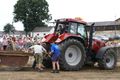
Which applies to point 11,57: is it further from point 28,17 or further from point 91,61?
point 28,17

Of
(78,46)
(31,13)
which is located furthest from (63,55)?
(31,13)

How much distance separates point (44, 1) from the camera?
9438 centimetres

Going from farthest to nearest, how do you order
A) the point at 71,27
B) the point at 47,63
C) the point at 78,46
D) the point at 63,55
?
the point at 47,63
the point at 71,27
the point at 78,46
the point at 63,55

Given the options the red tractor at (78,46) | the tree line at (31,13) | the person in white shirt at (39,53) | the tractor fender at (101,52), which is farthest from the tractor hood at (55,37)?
the tree line at (31,13)

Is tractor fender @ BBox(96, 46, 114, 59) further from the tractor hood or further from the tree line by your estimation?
the tree line

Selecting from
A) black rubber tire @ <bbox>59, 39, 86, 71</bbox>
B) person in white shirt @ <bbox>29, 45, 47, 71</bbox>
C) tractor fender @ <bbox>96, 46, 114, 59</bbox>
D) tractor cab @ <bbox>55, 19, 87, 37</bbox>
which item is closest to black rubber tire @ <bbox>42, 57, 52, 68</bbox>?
person in white shirt @ <bbox>29, 45, 47, 71</bbox>

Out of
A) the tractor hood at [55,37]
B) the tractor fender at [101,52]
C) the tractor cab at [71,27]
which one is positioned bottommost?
the tractor fender at [101,52]

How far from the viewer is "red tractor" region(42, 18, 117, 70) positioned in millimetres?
18880

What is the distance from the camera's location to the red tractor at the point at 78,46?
18.9 metres

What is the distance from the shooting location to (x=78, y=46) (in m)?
19.3

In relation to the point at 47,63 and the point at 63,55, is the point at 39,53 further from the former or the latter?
the point at 47,63

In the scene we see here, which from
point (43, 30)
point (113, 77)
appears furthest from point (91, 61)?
point (43, 30)

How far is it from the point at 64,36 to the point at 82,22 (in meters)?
1.59

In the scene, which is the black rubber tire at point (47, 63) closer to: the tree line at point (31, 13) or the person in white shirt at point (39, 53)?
the person in white shirt at point (39, 53)
